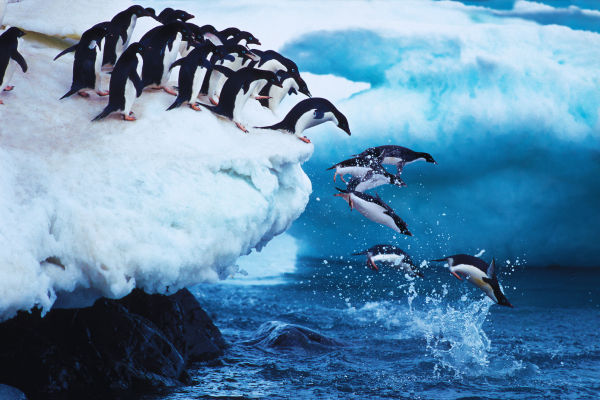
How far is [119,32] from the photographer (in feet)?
17.9

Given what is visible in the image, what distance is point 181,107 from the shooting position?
4773mm

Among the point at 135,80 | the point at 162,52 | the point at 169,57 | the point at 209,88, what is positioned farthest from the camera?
the point at 209,88

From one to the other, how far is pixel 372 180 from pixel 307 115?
1.04 meters

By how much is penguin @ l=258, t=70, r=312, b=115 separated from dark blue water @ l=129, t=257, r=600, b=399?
3251 millimetres

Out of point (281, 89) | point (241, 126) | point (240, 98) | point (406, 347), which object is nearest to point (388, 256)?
point (241, 126)

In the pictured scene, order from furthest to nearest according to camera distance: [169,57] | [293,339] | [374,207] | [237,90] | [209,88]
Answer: [293,339] → [209,88] → [169,57] → [237,90] → [374,207]

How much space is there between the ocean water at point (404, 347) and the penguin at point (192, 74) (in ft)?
9.03

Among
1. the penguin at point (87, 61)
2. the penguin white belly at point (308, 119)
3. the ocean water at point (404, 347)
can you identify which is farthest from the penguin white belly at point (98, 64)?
the ocean water at point (404, 347)

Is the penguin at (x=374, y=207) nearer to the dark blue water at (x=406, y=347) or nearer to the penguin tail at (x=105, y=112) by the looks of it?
the dark blue water at (x=406, y=347)

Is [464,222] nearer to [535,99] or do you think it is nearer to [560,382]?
[535,99]

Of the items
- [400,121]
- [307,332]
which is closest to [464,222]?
[400,121]

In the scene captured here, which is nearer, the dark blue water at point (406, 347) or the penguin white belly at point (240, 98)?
the penguin white belly at point (240, 98)

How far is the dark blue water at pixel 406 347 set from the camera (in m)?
5.30

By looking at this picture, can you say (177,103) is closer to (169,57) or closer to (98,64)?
(169,57)
